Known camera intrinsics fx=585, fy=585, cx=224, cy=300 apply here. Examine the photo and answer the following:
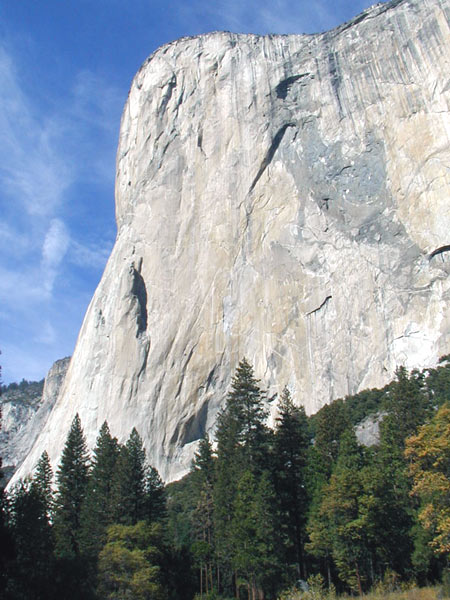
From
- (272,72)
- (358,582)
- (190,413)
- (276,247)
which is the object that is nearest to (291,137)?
(272,72)

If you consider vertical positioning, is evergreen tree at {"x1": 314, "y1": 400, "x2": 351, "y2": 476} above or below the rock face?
below

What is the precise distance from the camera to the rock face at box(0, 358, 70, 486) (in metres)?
110

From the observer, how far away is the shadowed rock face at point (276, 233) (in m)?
54.3

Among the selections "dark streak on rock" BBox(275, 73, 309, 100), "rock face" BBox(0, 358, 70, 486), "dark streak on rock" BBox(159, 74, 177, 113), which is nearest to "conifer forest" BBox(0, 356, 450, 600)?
"dark streak on rock" BBox(275, 73, 309, 100)

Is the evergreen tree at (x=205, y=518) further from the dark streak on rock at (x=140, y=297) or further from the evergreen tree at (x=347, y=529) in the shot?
the dark streak on rock at (x=140, y=297)

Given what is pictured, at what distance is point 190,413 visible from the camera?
60062 millimetres

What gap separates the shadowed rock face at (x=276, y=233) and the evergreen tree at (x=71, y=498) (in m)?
19.4

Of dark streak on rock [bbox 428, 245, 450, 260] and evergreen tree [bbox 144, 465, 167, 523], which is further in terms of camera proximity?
dark streak on rock [bbox 428, 245, 450, 260]

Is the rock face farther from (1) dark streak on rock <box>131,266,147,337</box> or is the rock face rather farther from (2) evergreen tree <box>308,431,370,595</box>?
(2) evergreen tree <box>308,431,370,595</box>

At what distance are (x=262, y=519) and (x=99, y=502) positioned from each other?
12.9 metres

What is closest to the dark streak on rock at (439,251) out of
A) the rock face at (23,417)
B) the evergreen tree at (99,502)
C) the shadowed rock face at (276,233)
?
the shadowed rock face at (276,233)

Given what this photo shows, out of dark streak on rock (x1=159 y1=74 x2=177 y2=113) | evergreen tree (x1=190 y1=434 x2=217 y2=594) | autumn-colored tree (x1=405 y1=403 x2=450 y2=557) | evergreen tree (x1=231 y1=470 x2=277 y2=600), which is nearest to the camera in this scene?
autumn-colored tree (x1=405 y1=403 x2=450 y2=557)

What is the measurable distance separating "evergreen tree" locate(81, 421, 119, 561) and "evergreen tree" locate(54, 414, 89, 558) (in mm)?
971

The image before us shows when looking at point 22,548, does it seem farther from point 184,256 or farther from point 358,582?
point 184,256
